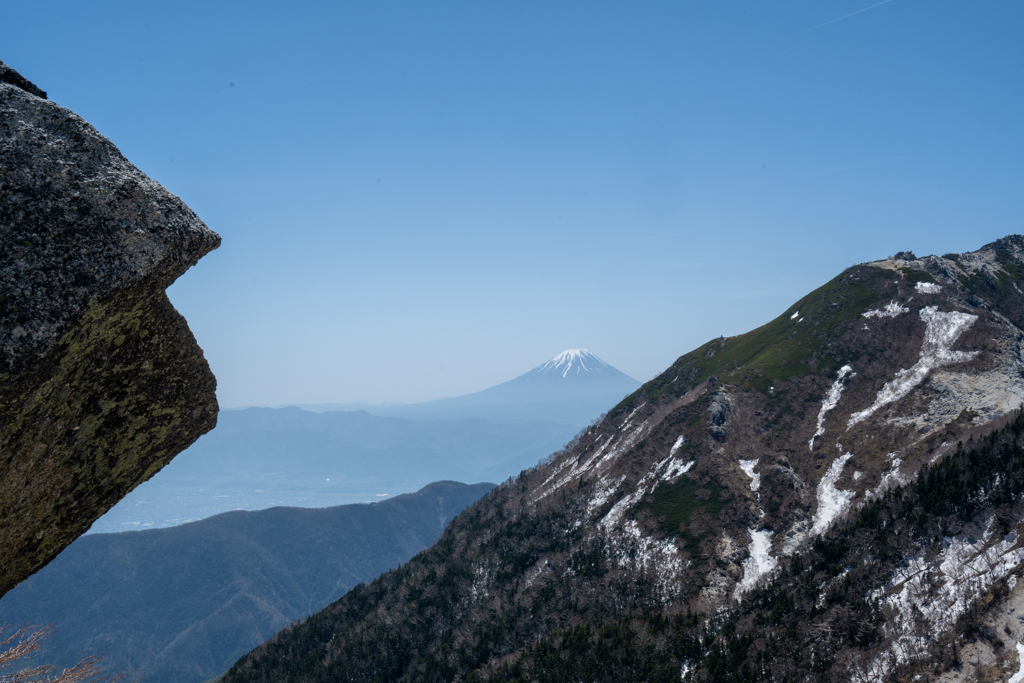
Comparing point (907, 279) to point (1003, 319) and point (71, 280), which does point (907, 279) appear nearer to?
point (1003, 319)

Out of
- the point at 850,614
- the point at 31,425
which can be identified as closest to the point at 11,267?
the point at 31,425

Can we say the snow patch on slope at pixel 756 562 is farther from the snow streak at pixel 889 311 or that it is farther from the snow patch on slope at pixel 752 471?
the snow streak at pixel 889 311

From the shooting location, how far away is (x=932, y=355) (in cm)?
13138

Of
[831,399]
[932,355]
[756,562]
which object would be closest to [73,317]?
[756,562]

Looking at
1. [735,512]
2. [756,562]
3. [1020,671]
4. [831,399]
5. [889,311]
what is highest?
[889,311]

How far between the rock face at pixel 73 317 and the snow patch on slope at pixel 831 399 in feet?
450

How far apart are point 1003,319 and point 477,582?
145326mm

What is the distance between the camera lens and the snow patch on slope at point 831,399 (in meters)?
126

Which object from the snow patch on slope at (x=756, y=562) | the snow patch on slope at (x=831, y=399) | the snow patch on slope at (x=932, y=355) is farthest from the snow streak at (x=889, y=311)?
the snow patch on slope at (x=756, y=562)

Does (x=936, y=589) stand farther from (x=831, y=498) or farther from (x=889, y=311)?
(x=889, y=311)

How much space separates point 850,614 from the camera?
7238cm

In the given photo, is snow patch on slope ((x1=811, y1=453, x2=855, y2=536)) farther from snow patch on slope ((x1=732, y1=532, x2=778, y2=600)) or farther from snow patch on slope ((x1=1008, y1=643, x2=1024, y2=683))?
snow patch on slope ((x1=1008, y1=643, x2=1024, y2=683))

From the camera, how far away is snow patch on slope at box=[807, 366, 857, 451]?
12645 cm

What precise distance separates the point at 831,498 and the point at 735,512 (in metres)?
17.6
